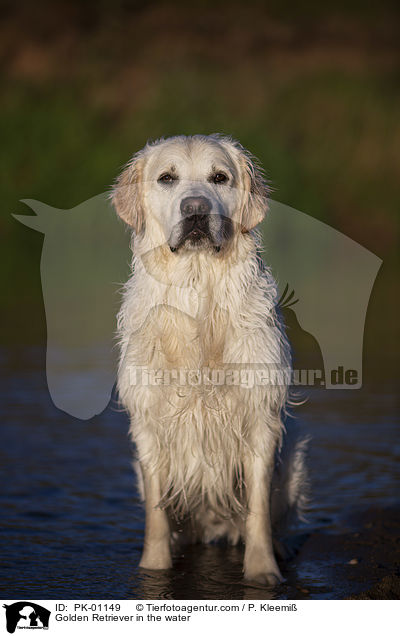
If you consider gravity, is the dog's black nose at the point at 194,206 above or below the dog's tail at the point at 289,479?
above

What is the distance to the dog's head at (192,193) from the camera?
4691mm

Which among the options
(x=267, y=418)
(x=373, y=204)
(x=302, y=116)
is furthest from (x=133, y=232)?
(x=302, y=116)

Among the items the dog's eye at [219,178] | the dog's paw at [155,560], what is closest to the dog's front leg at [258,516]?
the dog's paw at [155,560]

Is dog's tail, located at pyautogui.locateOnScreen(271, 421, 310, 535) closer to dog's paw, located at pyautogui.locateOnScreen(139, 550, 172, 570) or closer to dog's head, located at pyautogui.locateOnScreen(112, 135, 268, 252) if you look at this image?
dog's paw, located at pyautogui.locateOnScreen(139, 550, 172, 570)

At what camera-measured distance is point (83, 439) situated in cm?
754

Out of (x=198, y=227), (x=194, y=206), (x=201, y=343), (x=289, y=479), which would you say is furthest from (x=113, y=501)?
(x=194, y=206)

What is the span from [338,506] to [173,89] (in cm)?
2141

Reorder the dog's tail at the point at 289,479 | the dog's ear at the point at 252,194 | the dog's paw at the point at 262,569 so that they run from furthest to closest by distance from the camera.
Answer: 1. the dog's tail at the point at 289,479
2. the dog's ear at the point at 252,194
3. the dog's paw at the point at 262,569

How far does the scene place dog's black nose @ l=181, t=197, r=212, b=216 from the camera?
4.61 m

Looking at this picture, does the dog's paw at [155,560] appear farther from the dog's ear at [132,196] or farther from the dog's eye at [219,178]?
the dog's eye at [219,178]
